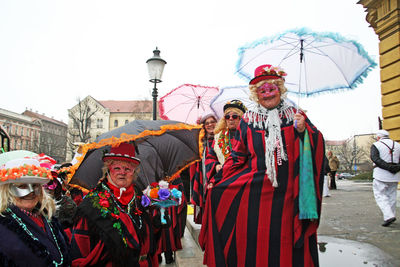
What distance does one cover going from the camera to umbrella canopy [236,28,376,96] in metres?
2.77

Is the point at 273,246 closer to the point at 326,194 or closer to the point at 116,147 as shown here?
the point at 116,147

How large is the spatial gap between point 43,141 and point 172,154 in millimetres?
59825

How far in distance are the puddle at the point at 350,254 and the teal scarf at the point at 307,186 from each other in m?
1.50

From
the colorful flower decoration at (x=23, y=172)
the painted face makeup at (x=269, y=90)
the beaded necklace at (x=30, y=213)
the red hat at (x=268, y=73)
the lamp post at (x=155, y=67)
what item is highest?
the lamp post at (x=155, y=67)

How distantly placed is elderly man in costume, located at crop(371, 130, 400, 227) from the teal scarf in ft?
13.2

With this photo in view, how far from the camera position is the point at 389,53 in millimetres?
8812

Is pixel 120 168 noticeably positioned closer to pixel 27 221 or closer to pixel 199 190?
pixel 27 221

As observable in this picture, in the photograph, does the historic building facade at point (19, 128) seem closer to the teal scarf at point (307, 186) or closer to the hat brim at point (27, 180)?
the hat brim at point (27, 180)

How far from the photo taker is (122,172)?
8.25ft

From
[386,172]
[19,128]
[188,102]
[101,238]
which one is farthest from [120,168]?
[19,128]

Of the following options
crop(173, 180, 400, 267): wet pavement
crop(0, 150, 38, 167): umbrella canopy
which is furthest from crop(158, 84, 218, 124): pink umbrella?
crop(0, 150, 38, 167): umbrella canopy

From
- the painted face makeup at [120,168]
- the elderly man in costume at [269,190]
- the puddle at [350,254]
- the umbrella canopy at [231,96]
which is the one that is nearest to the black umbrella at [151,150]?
the painted face makeup at [120,168]

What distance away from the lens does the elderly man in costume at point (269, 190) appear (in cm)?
243

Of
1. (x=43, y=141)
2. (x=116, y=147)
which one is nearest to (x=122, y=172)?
(x=116, y=147)
